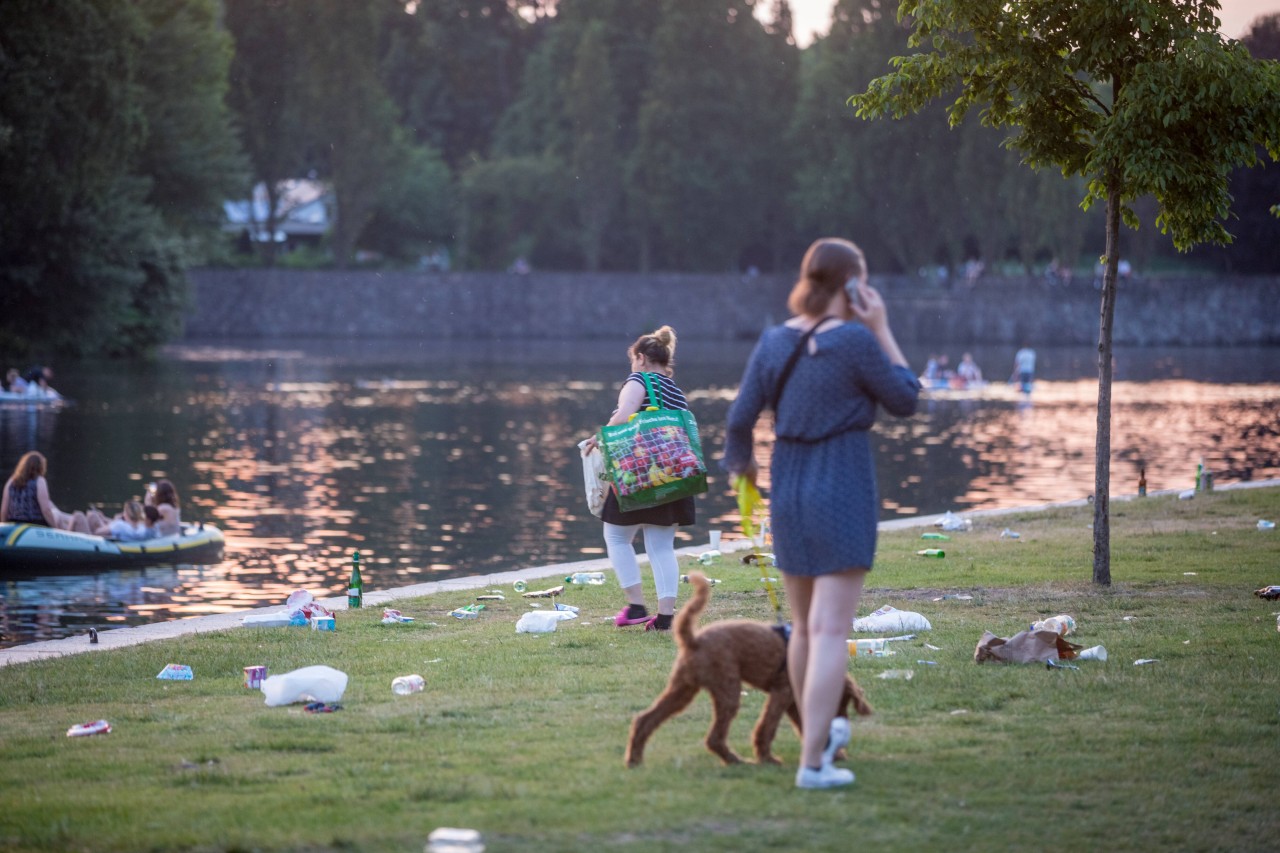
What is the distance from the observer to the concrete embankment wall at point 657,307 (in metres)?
86.0

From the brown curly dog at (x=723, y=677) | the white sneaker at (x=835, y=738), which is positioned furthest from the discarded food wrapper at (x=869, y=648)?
the white sneaker at (x=835, y=738)

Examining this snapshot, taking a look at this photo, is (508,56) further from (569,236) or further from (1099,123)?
(1099,123)

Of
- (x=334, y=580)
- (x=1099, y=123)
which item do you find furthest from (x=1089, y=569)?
(x=334, y=580)

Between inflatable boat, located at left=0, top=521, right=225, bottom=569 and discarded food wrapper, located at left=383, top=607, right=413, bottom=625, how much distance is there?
7019mm

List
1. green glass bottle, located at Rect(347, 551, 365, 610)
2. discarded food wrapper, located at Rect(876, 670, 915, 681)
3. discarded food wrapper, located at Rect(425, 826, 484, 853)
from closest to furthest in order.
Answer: discarded food wrapper, located at Rect(425, 826, 484, 853) < discarded food wrapper, located at Rect(876, 670, 915, 681) < green glass bottle, located at Rect(347, 551, 365, 610)

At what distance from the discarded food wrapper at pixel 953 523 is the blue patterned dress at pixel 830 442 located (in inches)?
473

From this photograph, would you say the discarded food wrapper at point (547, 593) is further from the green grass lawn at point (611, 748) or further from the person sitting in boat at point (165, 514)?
the person sitting in boat at point (165, 514)

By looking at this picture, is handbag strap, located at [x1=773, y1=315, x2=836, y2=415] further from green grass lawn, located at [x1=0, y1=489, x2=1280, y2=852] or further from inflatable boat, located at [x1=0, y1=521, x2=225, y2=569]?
inflatable boat, located at [x1=0, y1=521, x2=225, y2=569]

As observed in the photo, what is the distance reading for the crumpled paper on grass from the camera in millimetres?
9508

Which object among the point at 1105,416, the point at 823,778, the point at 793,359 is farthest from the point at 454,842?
the point at 1105,416

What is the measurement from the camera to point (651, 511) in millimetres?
10695

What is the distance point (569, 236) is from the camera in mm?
92125

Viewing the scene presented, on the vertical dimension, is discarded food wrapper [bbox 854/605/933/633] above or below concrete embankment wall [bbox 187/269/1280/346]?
below

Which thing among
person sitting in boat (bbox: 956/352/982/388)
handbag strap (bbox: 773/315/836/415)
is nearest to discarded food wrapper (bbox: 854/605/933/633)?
handbag strap (bbox: 773/315/836/415)
